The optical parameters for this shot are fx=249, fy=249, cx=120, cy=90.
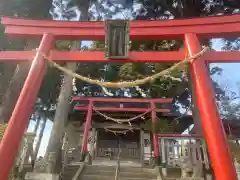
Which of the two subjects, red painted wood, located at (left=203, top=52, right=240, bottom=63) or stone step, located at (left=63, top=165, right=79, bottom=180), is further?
stone step, located at (left=63, top=165, right=79, bottom=180)

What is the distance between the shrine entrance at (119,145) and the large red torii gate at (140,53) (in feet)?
34.7

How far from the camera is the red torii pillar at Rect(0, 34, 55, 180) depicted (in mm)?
4289

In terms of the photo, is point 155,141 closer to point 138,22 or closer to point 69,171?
point 69,171

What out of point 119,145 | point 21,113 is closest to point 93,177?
point 21,113

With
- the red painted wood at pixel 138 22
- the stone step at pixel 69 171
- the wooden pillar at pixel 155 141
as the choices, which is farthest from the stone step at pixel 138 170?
the red painted wood at pixel 138 22

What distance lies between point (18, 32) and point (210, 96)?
482 cm

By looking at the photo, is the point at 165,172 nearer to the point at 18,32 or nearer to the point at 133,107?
the point at 18,32

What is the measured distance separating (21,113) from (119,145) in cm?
1224

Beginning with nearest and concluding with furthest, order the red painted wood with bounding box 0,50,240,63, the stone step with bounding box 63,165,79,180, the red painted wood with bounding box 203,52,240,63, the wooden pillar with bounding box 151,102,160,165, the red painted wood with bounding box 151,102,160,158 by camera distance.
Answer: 1. the red painted wood with bounding box 203,52,240,63
2. the red painted wood with bounding box 0,50,240,63
3. the stone step with bounding box 63,165,79,180
4. the wooden pillar with bounding box 151,102,160,165
5. the red painted wood with bounding box 151,102,160,158

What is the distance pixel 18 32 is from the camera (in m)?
6.25

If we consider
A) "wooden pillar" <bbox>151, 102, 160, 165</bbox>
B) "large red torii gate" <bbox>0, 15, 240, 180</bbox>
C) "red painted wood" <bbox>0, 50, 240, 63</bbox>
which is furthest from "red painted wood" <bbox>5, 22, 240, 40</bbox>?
"wooden pillar" <bbox>151, 102, 160, 165</bbox>

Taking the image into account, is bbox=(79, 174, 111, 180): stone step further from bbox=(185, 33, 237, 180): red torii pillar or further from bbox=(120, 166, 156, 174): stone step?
bbox=(185, 33, 237, 180): red torii pillar

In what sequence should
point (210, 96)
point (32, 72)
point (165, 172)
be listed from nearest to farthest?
point (210, 96) < point (32, 72) < point (165, 172)

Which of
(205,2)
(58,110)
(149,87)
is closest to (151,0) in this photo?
(205,2)
